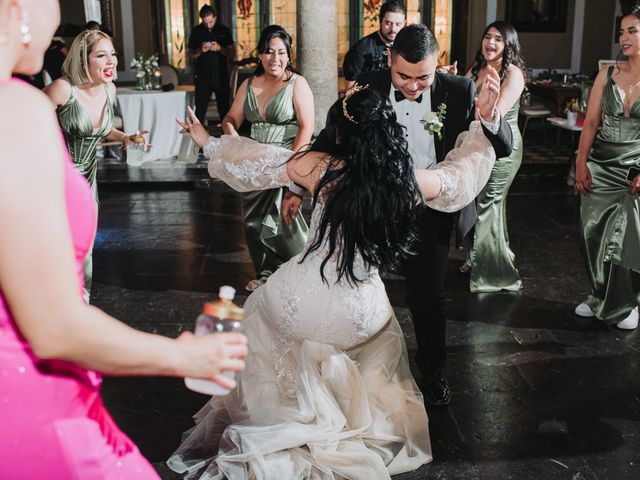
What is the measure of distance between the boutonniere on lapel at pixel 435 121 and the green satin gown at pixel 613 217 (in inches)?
53.5

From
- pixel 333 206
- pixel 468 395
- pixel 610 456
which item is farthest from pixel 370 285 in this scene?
pixel 610 456

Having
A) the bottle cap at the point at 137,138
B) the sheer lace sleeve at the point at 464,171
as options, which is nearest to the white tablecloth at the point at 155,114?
the bottle cap at the point at 137,138

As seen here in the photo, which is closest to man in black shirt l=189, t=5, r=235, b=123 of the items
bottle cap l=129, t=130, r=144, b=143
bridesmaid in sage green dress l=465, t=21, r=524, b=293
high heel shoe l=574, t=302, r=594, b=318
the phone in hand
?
bottle cap l=129, t=130, r=144, b=143

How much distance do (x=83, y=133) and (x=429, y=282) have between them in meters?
2.06

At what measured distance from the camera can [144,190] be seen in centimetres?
766

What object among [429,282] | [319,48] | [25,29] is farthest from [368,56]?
[25,29]

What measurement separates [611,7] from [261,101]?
11301mm

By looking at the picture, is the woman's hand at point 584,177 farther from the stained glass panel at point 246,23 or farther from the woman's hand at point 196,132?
Answer: the stained glass panel at point 246,23

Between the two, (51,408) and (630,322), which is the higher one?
(51,408)

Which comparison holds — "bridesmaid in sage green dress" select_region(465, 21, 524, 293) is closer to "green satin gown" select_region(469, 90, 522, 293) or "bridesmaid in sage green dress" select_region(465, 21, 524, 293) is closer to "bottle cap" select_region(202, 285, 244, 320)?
"green satin gown" select_region(469, 90, 522, 293)

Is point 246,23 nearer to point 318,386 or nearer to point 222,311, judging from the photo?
point 318,386

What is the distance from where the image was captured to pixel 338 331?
2527 mm

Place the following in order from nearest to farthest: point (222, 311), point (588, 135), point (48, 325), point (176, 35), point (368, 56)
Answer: point (48, 325), point (222, 311), point (588, 135), point (368, 56), point (176, 35)

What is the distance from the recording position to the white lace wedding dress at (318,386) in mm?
2471
